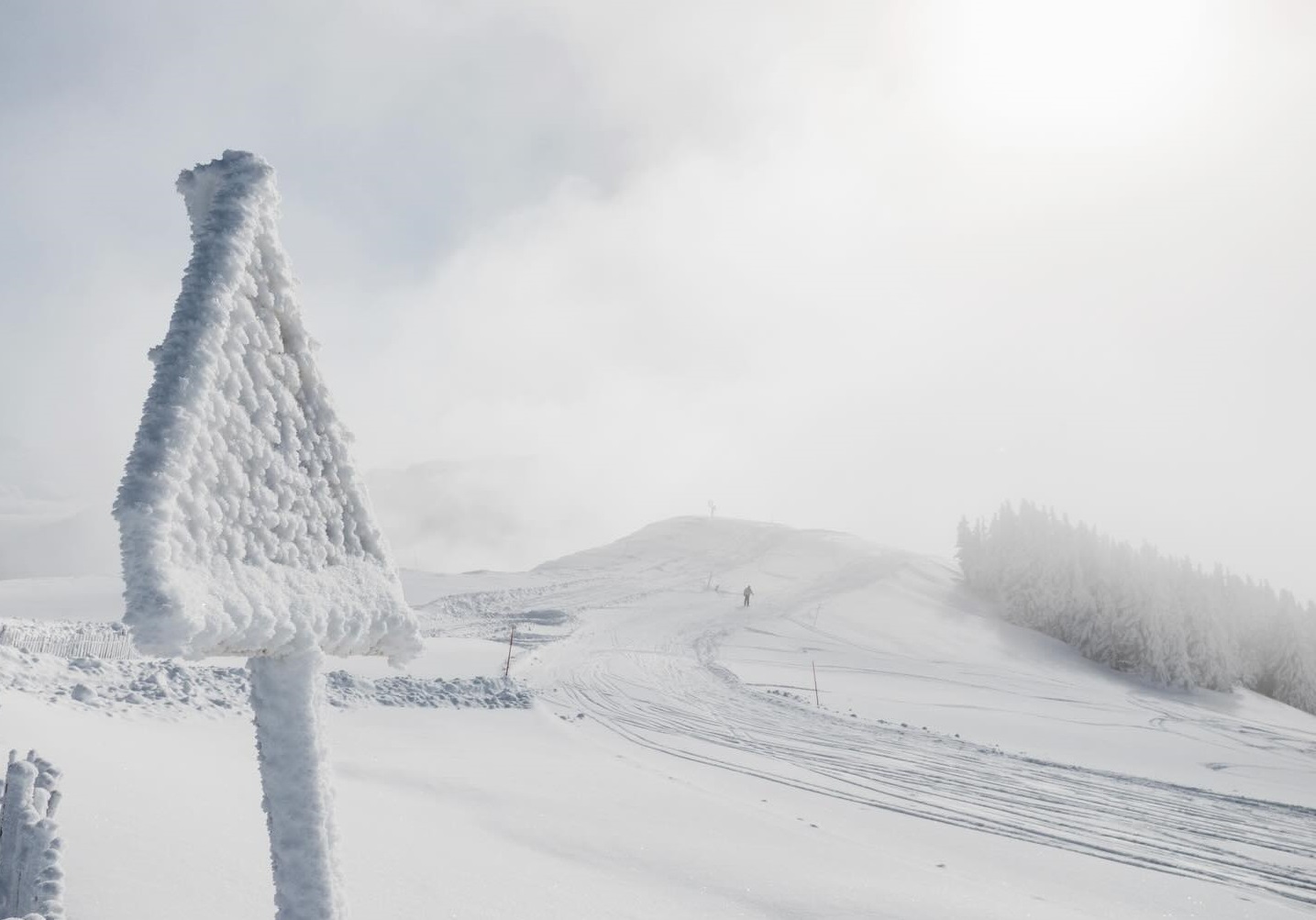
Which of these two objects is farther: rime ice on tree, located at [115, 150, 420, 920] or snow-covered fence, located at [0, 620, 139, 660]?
snow-covered fence, located at [0, 620, 139, 660]

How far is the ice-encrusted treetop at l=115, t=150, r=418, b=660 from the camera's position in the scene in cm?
153

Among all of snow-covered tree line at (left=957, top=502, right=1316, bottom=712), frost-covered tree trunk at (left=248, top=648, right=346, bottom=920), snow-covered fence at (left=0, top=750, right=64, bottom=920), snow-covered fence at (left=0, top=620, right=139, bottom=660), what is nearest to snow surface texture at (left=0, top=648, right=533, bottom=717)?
snow-covered fence at (left=0, top=750, right=64, bottom=920)

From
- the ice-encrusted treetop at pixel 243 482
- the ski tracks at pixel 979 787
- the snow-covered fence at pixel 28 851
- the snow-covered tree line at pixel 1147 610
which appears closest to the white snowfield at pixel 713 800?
the ski tracks at pixel 979 787

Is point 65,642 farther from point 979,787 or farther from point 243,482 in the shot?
point 243,482

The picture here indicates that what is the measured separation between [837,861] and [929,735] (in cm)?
1033

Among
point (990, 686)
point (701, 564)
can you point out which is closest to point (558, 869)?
point (990, 686)

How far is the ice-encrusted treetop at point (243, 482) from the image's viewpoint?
1.53 m

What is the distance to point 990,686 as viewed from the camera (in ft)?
84.7

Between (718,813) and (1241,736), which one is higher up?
(718,813)

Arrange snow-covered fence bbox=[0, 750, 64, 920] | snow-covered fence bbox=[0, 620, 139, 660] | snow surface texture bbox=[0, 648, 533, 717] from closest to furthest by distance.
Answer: snow-covered fence bbox=[0, 750, 64, 920] < snow surface texture bbox=[0, 648, 533, 717] < snow-covered fence bbox=[0, 620, 139, 660]

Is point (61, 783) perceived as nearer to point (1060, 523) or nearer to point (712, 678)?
point (712, 678)

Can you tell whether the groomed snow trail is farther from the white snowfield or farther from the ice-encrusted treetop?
the ice-encrusted treetop

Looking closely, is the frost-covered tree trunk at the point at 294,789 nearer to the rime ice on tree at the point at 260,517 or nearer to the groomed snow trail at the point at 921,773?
the rime ice on tree at the point at 260,517

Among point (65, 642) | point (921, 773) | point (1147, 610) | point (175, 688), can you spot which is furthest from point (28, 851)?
point (1147, 610)
